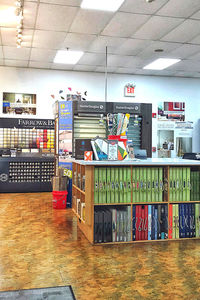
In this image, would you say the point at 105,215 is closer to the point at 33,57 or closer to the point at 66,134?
the point at 66,134

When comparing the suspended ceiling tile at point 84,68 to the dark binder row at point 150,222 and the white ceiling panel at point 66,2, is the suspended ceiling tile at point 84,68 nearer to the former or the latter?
the white ceiling panel at point 66,2

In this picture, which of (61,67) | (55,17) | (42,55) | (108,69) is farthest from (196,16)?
(61,67)

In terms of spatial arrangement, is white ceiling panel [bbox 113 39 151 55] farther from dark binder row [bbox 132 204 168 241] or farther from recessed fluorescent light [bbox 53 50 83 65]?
dark binder row [bbox 132 204 168 241]

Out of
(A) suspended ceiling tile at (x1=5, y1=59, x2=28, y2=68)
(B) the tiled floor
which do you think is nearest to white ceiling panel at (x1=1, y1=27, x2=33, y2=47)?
(A) suspended ceiling tile at (x1=5, y1=59, x2=28, y2=68)

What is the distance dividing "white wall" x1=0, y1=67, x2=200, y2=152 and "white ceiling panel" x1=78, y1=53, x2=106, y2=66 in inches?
36.5

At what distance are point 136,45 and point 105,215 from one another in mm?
4211

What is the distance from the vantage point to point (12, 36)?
21.9 ft

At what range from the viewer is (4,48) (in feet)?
24.4

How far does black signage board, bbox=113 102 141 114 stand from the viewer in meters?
7.55

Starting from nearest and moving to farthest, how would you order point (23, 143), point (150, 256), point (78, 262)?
1. point (78, 262)
2. point (150, 256)
3. point (23, 143)

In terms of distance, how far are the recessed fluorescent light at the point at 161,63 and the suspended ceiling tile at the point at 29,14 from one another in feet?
11.5

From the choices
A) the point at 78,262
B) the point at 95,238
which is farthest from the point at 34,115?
the point at 78,262

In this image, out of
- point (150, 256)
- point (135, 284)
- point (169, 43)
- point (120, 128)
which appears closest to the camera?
point (135, 284)

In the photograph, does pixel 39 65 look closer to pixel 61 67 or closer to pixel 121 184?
pixel 61 67
